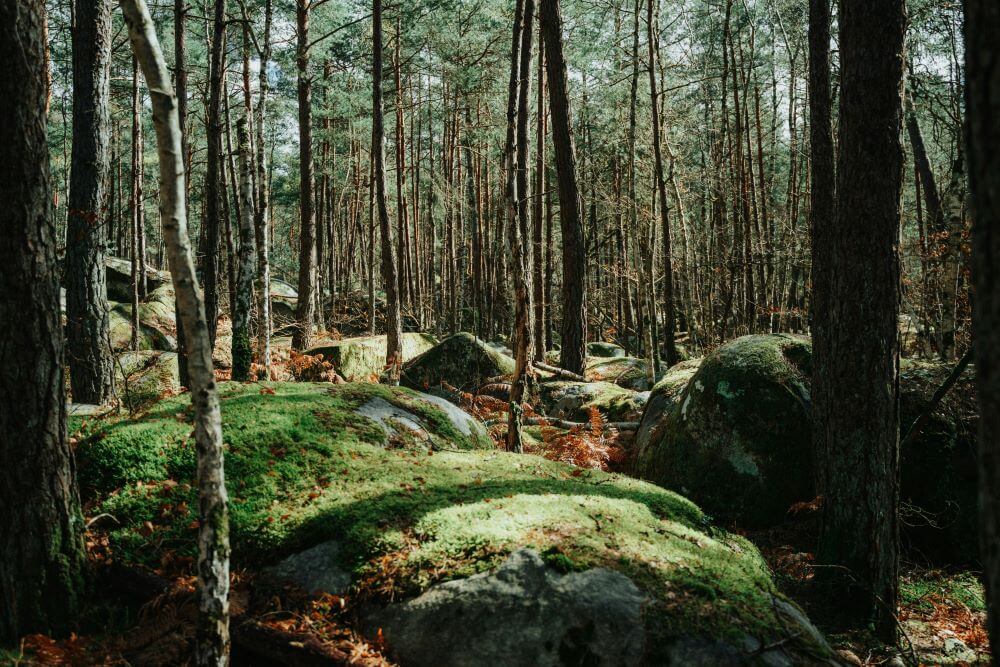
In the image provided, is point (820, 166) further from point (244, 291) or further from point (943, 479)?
point (244, 291)

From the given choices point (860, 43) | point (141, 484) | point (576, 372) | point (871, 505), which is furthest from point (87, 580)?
point (576, 372)

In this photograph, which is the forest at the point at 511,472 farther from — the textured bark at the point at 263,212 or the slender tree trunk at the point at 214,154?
the textured bark at the point at 263,212

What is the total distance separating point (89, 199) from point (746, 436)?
9.02 meters

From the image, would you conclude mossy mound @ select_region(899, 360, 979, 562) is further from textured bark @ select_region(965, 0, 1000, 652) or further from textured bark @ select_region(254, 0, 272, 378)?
textured bark @ select_region(254, 0, 272, 378)

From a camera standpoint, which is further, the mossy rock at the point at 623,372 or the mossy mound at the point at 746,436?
the mossy rock at the point at 623,372

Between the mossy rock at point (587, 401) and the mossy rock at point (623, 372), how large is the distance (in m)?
2.25

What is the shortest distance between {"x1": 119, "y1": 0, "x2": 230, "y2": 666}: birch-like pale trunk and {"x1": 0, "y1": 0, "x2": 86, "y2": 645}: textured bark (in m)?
0.89

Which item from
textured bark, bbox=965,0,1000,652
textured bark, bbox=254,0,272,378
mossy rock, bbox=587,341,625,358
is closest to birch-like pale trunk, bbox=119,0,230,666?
textured bark, bbox=965,0,1000,652

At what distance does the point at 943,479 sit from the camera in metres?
6.57

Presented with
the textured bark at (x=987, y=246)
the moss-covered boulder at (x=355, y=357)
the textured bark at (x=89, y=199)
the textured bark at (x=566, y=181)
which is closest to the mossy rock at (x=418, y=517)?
the textured bark at (x=987, y=246)

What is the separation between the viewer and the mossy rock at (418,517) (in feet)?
11.1

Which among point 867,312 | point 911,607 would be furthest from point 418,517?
point 911,607

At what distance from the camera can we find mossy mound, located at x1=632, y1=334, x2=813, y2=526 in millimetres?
7223

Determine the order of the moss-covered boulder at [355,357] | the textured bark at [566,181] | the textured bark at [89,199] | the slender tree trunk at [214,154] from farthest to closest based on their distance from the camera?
the moss-covered boulder at [355,357] → the textured bark at [566,181] → the slender tree trunk at [214,154] → the textured bark at [89,199]
